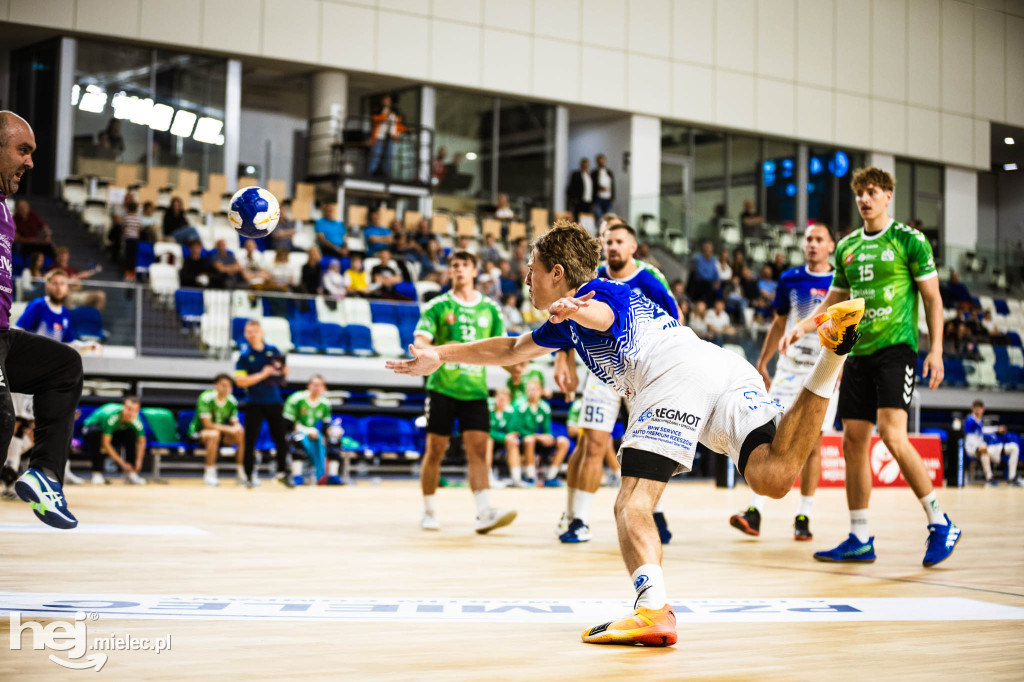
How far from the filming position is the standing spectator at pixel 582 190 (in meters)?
25.7

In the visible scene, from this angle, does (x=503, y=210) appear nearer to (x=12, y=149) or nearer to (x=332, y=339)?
(x=332, y=339)

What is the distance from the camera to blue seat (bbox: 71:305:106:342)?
15166mm

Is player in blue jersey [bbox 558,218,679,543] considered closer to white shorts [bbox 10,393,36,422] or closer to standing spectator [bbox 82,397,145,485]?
white shorts [bbox 10,393,36,422]

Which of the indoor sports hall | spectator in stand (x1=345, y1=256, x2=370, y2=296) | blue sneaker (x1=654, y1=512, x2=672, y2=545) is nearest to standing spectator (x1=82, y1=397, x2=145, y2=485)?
the indoor sports hall

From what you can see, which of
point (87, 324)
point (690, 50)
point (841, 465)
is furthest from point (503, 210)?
point (87, 324)

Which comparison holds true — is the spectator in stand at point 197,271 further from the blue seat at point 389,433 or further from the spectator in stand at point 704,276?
the spectator in stand at point 704,276

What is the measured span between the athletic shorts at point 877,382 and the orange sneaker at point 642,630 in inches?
126

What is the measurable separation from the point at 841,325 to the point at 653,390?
76 centimetres

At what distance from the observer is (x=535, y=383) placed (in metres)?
17.0

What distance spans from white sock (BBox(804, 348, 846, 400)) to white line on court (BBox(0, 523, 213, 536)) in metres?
5.12

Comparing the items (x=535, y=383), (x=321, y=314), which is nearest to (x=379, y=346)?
(x=321, y=314)

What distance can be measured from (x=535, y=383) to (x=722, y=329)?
13.9 feet

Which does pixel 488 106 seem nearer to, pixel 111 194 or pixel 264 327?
pixel 111 194

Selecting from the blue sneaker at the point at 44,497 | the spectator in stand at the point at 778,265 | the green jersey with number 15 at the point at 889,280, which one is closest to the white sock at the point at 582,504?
the green jersey with number 15 at the point at 889,280
